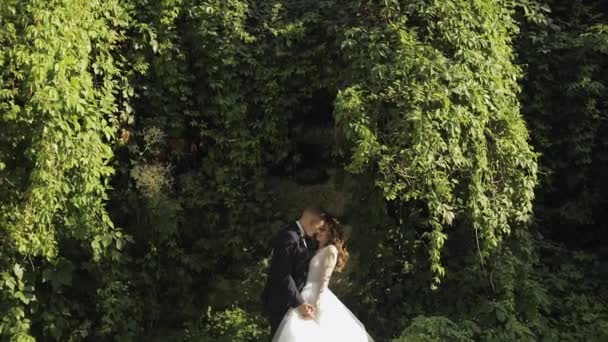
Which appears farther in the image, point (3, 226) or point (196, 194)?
point (196, 194)

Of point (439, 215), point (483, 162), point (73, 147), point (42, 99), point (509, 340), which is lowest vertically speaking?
point (509, 340)

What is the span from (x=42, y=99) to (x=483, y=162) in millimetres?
3508

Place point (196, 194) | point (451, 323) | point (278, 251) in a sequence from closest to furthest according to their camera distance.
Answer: point (278, 251)
point (451, 323)
point (196, 194)

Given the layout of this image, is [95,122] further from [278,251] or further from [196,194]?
[278,251]

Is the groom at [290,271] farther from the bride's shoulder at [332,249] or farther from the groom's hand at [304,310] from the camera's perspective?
the bride's shoulder at [332,249]

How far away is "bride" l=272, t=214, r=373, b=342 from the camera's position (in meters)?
5.76

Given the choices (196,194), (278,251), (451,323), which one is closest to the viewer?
(278,251)

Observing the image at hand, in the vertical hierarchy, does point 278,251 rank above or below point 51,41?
below

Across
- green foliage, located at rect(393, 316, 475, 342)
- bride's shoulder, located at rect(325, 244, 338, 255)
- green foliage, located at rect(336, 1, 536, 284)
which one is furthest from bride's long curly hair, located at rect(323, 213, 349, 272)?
green foliage, located at rect(393, 316, 475, 342)

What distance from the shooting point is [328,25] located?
7.38 meters

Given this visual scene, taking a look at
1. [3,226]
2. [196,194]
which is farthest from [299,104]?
[3,226]

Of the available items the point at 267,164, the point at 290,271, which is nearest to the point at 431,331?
the point at 290,271

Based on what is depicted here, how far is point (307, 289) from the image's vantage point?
6.03 m

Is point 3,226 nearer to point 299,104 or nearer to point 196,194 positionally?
point 196,194
